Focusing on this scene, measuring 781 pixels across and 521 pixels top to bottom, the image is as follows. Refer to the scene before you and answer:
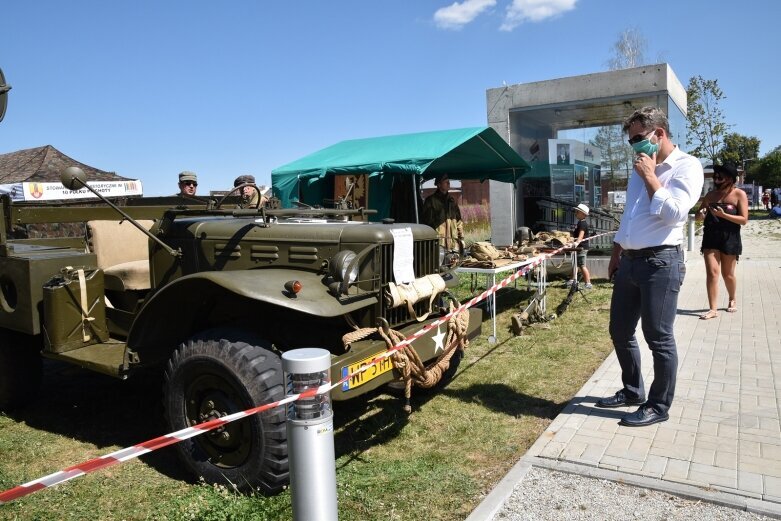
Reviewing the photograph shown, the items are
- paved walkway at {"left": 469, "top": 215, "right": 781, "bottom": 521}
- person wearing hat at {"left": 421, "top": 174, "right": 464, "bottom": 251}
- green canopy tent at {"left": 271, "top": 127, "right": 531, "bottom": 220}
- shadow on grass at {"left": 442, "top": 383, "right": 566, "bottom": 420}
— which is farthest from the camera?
person wearing hat at {"left": 421, "top": 174, "right": 464, "bottom": 251}

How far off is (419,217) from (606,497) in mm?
6923

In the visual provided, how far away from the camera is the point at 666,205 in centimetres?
344

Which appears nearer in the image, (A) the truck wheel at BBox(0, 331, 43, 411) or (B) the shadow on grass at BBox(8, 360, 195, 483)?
(B) the shadow on grass at BBox(8, 360, 195, 483)

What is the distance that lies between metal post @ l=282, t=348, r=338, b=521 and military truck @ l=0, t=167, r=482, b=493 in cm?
71

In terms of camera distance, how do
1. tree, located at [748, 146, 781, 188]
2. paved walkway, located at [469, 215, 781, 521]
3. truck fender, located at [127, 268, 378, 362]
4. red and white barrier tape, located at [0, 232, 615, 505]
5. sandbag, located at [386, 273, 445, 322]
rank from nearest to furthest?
red and white barrier tape, located at [0, 232, 615, 505] < paved walkway, located at [469, 215, 781, 521] < truck fender, located at [127, 268, 378, 362] < sandbag, located at [386, 273, 445, 322] < tree, located at [748, 146, 781, 188]

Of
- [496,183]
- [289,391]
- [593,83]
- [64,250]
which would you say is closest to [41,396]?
[64,250]

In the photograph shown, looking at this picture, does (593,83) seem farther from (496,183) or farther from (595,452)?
(595,452)

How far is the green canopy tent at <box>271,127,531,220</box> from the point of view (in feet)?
26.9

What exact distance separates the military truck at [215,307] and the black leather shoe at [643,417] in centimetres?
125

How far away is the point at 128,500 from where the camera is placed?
321cm

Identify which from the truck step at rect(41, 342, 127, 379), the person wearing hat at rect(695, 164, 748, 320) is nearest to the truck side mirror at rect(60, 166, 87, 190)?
the truck step at rect(41, 342, 127, 379)

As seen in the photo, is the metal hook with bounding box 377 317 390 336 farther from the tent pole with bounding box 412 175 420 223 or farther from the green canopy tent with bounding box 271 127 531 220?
the tent pole with bounding box 412 175 420 223

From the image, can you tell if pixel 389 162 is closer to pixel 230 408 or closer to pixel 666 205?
pixel 666 205

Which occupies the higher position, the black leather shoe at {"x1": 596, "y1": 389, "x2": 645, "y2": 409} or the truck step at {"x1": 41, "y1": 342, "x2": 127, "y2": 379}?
the truck step at {"x1": 41, "y1": 342, "x2": 127, "y2": 379}
